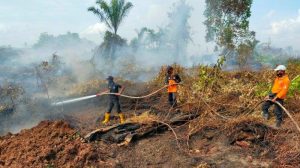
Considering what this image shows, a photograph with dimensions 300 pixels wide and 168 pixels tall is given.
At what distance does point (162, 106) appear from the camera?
11.3 meters

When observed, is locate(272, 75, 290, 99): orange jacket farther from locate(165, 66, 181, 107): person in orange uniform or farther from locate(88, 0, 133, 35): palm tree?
locate(88, 0, 133, 35): palm tree

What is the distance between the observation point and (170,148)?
7449 millimetres

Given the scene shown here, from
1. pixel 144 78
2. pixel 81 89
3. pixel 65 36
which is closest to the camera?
pixel 81 89

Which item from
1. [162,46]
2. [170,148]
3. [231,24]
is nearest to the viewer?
[170,148]

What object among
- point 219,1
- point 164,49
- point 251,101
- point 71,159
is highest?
point 219,1

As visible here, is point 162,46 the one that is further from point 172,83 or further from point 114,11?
point 172,83

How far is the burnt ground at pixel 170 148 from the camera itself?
6645 mm

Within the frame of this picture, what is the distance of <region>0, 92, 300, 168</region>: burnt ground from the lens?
6645 millimetres

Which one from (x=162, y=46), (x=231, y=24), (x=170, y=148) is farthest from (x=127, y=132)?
(x=162, y=46)

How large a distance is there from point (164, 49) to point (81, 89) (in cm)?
1811

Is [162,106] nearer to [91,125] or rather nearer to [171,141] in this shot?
[91,125]

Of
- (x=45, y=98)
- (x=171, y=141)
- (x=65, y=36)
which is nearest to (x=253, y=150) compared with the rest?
(x=171, y=141)

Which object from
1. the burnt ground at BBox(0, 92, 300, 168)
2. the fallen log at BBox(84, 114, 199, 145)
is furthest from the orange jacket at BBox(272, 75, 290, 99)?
the fallen log at BBox(84, 114, 199, 145)

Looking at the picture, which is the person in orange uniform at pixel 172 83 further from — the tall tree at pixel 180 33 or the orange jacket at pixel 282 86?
the tall tree at pixel 180 33
